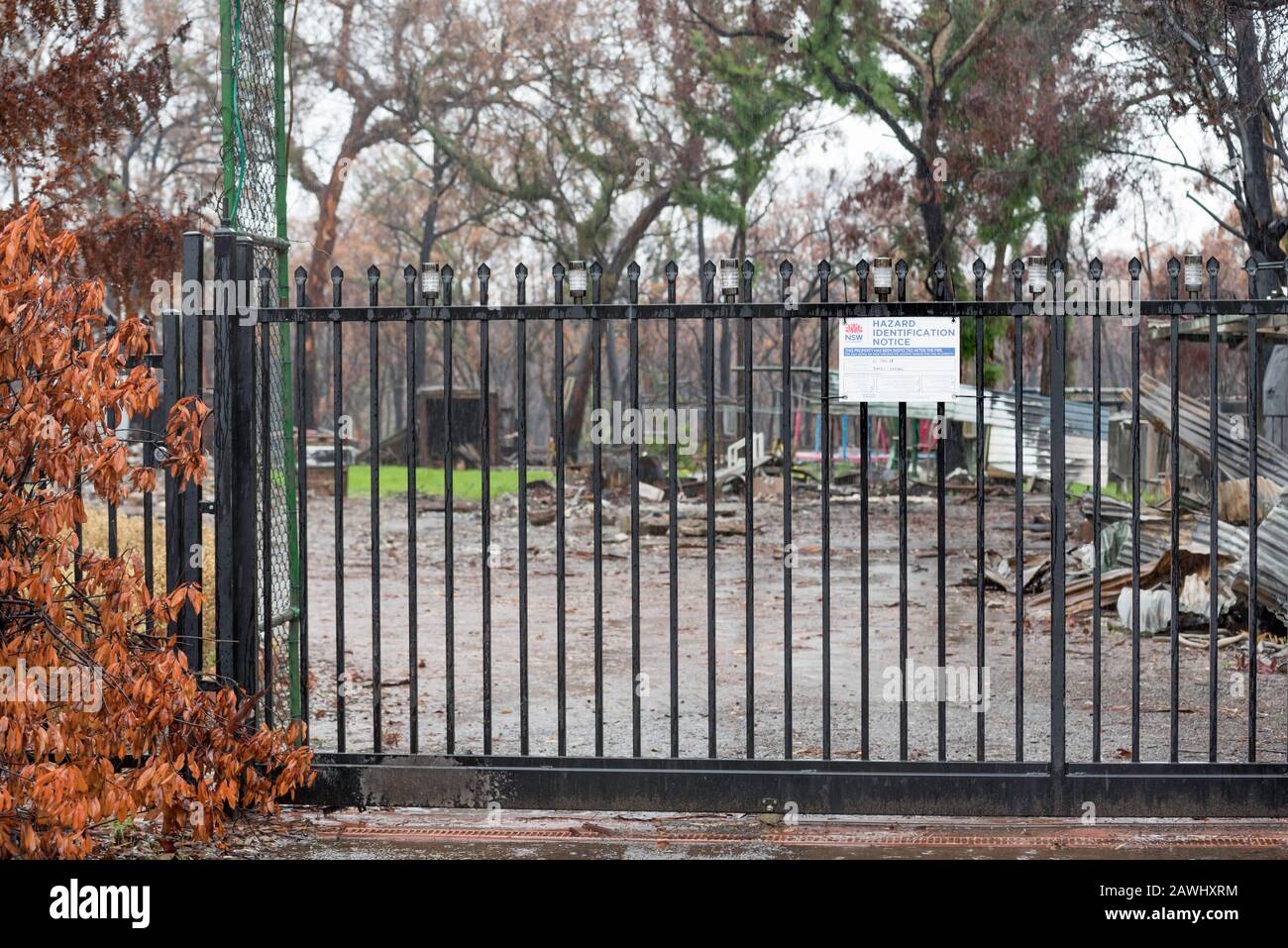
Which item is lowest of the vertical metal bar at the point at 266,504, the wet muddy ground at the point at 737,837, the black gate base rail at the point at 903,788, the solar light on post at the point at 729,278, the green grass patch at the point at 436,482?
the wet muddy ground at the point at 737,837

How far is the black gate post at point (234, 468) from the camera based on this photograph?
19.3ft

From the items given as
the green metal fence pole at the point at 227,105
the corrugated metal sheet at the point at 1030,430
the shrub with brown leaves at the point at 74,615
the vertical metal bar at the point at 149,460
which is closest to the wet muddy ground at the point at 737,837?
the shrub with brown leaves at the point at 74,615

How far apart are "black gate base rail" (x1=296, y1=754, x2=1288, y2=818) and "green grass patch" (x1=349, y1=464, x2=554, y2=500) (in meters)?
20.7

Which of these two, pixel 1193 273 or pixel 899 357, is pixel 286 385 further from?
pixel 1193 273

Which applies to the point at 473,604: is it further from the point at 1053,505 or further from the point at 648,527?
the point at 1053,505

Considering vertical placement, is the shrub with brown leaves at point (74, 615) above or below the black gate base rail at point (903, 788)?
above

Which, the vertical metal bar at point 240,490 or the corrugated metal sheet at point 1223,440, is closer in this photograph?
the vertical metal bar at point 240,490

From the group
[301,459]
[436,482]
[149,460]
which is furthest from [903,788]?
[436,482]

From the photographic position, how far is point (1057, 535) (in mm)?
5723

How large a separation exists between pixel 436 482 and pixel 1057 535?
84.8ft

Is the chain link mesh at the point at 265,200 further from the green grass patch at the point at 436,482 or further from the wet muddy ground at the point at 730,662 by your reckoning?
the green grass patch at the point at 436,482

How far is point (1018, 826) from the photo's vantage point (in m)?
5.68

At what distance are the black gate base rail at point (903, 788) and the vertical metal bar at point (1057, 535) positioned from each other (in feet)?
0.61

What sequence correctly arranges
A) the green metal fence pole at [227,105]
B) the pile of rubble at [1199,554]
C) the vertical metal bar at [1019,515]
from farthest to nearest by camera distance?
1. the pile of rubble at [1199,554]
2. the green metal fence pole at [227,105]
3. the vertical metal bar at [1019,515]
